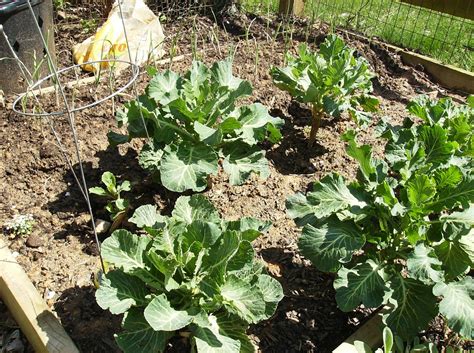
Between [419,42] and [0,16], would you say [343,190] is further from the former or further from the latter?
[419,42]

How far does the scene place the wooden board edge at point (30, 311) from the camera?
90.4 inches

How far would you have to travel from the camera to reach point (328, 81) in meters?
3.30

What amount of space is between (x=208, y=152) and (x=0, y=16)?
2096 mm

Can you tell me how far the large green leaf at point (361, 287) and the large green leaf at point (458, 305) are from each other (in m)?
0.24

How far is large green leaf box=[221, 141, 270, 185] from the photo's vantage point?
2.88 m

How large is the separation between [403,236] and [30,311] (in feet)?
6.07

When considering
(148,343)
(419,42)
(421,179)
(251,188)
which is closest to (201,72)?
(251,188)

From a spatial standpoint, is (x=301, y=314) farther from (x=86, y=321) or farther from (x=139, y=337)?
(x=86, y=321)

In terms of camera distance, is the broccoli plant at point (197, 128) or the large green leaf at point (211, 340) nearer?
the large green leaf at point (211, 340)

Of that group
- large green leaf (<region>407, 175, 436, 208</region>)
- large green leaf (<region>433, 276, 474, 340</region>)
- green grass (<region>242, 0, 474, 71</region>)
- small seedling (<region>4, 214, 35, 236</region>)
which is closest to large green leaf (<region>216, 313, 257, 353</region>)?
large green leaf (<region>433, 276, 474, 340</region>)

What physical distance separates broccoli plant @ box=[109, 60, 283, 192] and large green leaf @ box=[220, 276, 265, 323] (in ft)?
2.33

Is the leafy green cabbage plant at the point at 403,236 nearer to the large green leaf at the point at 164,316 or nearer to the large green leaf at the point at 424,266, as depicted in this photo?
the large green leaf at the point at 424,266

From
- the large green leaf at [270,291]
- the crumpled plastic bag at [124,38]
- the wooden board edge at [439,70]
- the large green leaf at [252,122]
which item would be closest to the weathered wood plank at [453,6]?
the wooden board edge at [439,70]

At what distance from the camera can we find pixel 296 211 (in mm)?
2500
